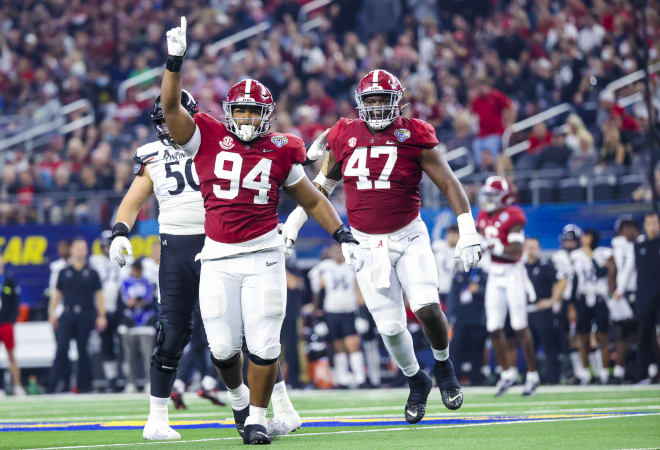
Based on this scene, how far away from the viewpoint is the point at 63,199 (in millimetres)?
16297

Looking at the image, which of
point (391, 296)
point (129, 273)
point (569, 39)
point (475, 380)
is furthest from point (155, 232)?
point (391, 296)

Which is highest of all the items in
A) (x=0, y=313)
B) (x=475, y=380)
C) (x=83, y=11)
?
(x=83, y=11)

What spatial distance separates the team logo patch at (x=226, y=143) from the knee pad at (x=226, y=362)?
3.79 ft

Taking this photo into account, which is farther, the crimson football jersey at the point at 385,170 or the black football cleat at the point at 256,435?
the crimson football jersey at the point at 385,170

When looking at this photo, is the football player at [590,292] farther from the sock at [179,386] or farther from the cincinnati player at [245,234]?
the cincinnati player at [245,234]

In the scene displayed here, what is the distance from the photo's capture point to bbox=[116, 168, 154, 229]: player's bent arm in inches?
274

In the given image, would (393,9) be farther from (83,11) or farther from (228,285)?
(228,285)

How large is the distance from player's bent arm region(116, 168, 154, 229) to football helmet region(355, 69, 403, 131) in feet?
4.67

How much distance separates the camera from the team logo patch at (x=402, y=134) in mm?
7340

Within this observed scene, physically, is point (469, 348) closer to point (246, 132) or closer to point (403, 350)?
point (403, 350)

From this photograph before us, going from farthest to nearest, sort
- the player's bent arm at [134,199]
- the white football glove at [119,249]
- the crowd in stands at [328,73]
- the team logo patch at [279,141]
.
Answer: the crowd in stands at [328,73], the player's bent arm at [134,199], the white football glove at [119,249], the team logo patch at [279,141]

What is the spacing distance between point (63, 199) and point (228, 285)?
1052cm

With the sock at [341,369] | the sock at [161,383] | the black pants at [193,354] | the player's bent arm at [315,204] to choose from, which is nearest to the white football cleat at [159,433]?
the sock at [161,383]

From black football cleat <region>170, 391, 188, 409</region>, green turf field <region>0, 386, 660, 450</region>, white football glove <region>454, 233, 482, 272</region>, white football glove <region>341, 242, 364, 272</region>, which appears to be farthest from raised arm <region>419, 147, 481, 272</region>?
black football cleat <region>170, 391, 188, 409</region>
